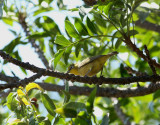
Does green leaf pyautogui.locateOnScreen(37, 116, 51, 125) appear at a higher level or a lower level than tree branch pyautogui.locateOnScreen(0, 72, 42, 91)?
lower

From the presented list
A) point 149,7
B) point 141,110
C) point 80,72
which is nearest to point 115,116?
point 141,110

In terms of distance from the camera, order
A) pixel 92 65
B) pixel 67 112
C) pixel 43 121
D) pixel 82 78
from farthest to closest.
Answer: pixel 92 65
pixel 82 78
pixel 43 121
pixel 67 112

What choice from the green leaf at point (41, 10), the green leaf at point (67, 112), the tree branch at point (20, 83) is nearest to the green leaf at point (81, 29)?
the tree branch at point (20, 83)

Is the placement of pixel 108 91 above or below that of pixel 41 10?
below

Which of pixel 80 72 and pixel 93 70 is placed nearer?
pixel 93 70

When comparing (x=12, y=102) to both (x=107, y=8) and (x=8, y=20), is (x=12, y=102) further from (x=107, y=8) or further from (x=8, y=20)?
(x=8, y=20)

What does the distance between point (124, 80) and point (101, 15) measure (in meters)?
0.70

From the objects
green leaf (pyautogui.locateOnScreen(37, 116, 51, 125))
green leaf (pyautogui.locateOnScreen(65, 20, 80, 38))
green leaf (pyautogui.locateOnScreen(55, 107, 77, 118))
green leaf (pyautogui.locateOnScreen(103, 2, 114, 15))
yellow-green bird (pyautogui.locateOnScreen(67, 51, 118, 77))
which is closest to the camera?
green leaf (pyautogui.locateOnScreen(55, 107, 77, 118))

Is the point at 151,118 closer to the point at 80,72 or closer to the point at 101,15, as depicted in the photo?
the point at 80,72

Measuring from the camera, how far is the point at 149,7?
9.71 ft

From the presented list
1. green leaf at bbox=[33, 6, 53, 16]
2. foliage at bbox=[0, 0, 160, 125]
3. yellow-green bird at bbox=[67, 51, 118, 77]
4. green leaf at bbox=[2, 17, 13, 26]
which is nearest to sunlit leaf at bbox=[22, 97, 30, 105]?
foliage at bbox=[0, 0, 160, 125]

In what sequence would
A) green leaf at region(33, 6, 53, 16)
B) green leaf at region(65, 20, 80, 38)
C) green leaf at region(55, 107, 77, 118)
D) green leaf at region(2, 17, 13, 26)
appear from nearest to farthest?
green leaf at region(55, 107, 77, 118) < green leaf at region(65, 20, 80, 38) < green leaf at region(33, 6, 53, 16) < green leaf at region(2, 17, 13, 26)

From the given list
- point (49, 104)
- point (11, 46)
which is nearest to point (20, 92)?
point (49, 104)

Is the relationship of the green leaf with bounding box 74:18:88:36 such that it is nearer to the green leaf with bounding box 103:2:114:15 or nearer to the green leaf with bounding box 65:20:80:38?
the green leaf with bounding box 65:20:80:38
